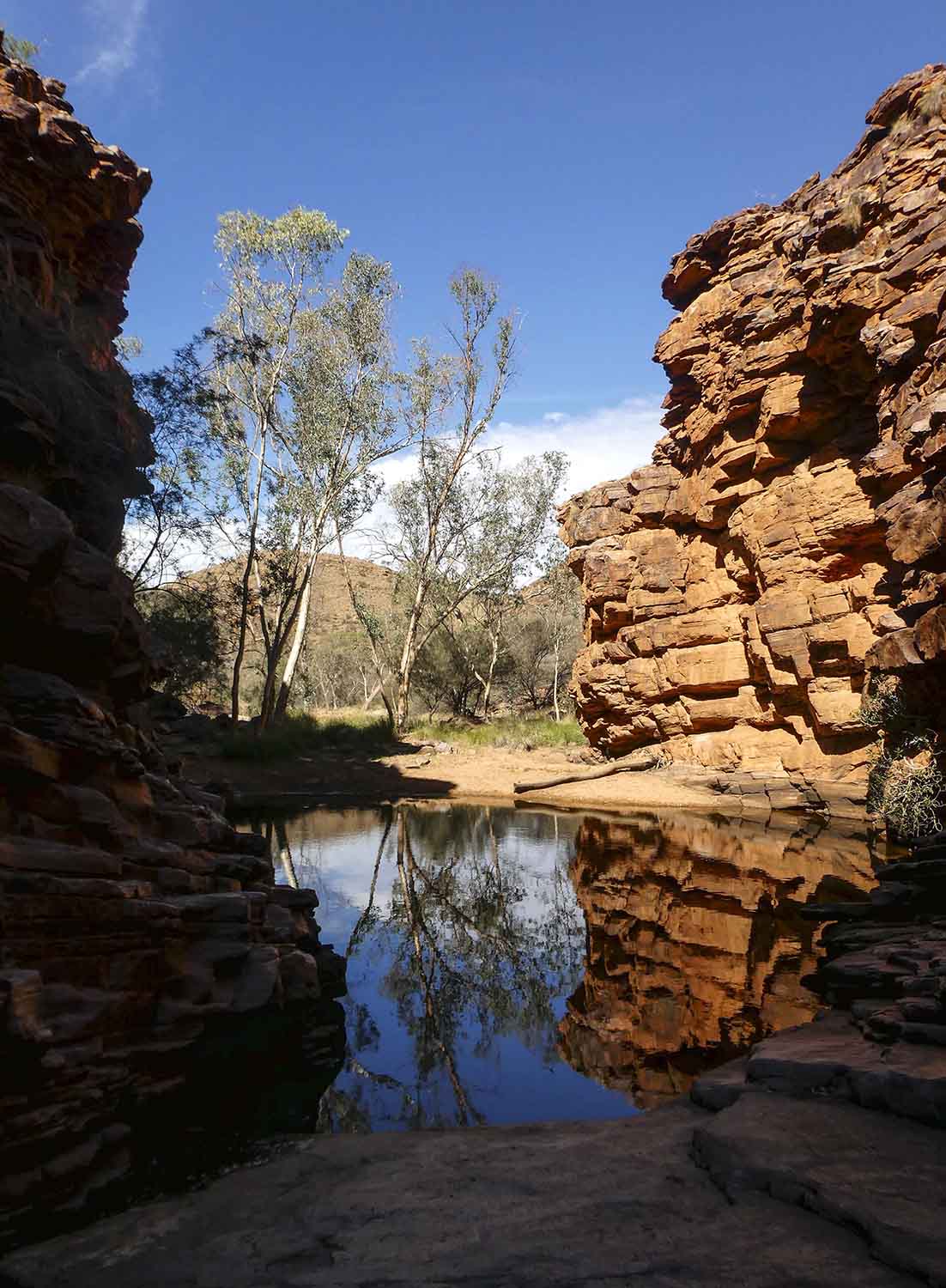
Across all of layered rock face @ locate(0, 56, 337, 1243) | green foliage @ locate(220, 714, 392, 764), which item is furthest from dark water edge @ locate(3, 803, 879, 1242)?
green foliage @ locate(220, 714, 392, 764)

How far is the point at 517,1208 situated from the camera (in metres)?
3.19

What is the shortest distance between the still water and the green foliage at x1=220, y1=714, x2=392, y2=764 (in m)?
7.31

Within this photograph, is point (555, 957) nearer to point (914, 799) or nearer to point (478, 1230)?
point (478, 1230)

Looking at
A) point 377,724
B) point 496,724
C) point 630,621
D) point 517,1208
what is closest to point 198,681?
point 377,724

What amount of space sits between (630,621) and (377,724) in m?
9.96

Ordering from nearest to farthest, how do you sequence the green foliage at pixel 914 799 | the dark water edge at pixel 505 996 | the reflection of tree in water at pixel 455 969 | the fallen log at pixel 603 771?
the dark water edge at pixel 505 996
the reflection of tree in water at pixel 455 969
the green foliage at pixel 914 799
the fallen log at pixel 603 771

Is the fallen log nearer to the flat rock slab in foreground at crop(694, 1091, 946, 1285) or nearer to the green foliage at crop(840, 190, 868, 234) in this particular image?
the green foliage at crop(840, 190, 868, 234)

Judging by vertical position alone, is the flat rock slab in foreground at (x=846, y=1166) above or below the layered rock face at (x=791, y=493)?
below

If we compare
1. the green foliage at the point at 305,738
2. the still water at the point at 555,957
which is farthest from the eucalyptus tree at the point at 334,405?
the still water at the point at 555,957

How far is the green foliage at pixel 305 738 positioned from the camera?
73.6 ft

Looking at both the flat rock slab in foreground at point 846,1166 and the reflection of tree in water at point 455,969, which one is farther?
the reflection of tree in water at point 455,969

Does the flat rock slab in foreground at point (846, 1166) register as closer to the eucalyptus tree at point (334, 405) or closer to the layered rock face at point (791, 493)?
the layered rock face at point (791, 493)

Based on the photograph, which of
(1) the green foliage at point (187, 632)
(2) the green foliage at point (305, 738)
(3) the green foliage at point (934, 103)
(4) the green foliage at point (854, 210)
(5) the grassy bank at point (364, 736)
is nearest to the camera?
(3) the green foliage at point (934, 103)

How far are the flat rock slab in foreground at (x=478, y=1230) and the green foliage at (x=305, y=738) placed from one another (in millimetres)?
19252
